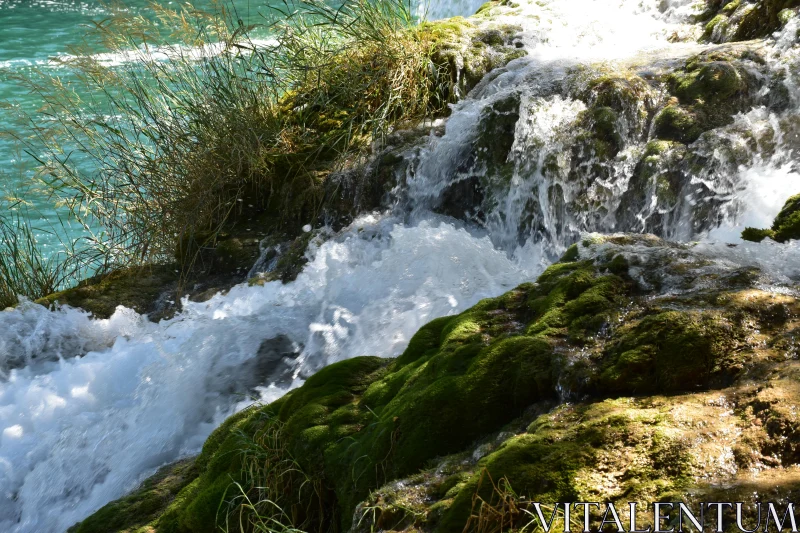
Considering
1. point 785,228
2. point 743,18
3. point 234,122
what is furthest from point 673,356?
point 743,18

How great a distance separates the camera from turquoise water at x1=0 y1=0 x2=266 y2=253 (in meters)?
8.53

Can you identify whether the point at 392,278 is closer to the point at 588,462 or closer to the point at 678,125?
the point at 678,125

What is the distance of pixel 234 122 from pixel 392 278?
1.92 metres

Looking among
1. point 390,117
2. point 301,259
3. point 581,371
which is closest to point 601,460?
point 581,371

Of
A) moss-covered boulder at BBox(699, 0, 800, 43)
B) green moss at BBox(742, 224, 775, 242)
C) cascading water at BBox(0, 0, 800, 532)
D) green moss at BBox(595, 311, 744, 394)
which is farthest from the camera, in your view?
moss-covered boulder at BBox(699, 0, 800, 43)

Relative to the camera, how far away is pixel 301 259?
571cm

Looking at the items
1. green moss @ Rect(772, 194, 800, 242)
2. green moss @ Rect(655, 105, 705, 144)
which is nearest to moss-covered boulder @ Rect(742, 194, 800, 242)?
green moss @ Rect(772, 194, 800, 242)

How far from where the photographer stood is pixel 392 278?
508 cm

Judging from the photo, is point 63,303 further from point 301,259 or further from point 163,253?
point 301,259

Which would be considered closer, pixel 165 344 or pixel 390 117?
pixel 165 344

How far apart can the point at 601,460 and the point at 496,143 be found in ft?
13.6

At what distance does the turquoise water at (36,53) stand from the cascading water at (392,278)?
2240mm

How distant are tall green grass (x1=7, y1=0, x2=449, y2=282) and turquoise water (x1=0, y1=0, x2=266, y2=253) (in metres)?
0.62

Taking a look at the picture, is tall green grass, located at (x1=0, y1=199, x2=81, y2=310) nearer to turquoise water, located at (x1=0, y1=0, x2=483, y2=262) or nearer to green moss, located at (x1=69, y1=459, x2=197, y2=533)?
turquoise water, located at (x1=0, y1=0, x2=483, y2=262)
